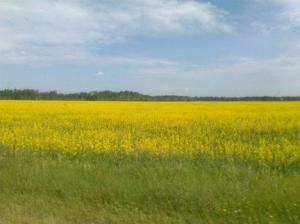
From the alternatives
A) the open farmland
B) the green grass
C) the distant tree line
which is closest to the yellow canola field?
the open farmland

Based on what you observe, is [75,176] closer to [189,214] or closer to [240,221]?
[189,214]

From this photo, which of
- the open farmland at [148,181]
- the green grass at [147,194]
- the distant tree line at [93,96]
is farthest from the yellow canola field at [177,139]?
the distant tree line at [93,96]

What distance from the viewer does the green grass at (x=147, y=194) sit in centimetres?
551

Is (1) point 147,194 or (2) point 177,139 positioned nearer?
(1) point 147,194

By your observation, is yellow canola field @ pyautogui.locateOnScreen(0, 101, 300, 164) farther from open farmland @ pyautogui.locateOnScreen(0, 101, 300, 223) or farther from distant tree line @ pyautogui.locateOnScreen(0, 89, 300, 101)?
distant tree line @ pyautogui.locateOnScreen(0, 89, 300, 101)

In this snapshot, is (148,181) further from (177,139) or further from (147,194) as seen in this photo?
(177,139)

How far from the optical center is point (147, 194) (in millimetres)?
6340

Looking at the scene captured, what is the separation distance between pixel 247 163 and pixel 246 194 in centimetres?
305

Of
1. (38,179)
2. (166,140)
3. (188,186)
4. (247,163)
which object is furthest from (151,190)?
(166,140)

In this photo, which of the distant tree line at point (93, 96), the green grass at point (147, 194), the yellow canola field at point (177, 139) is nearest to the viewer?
the green grass at point (147, 194)

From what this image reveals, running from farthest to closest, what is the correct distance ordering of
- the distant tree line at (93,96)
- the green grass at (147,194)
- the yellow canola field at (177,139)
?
the distant tree line at (93,96)
the yellow canola field at (177,139)
the green grass at (147,194)

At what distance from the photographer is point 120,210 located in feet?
19.0

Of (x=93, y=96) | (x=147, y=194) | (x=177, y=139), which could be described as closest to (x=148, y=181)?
(x=147, y=194)

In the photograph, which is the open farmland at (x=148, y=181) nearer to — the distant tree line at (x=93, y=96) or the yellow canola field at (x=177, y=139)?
the yellow canola field at (x=177, y=139)
